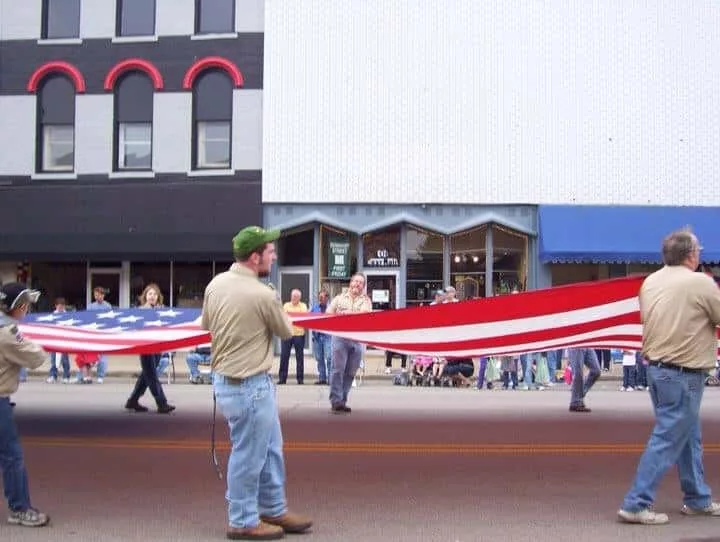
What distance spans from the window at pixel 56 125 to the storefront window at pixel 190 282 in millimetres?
4478

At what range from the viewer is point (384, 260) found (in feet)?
79.4

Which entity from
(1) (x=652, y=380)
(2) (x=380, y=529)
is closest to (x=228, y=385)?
(2) (x=380, y=529)

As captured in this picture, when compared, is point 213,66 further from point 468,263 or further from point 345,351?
point 345,351

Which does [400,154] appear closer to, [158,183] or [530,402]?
[158,183]

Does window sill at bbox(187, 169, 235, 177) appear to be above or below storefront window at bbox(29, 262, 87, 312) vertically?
above

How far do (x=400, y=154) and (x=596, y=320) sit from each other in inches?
636

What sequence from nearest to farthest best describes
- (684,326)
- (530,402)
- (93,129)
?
(684,326)
(530,402)
(93,129)

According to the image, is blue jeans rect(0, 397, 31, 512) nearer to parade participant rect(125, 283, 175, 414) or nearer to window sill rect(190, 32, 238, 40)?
parade participant rect(125, 283, 175, 414)

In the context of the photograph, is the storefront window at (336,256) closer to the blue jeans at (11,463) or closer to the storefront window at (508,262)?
the storefront window at (508,262)

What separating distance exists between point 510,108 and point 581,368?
13229mm

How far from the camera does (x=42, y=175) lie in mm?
25203

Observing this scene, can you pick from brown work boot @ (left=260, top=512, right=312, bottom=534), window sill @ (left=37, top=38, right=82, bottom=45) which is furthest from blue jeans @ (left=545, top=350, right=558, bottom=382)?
window sill @ (left=37, top=38, right=82, bottom=45)

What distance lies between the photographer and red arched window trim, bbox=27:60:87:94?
82.2ft

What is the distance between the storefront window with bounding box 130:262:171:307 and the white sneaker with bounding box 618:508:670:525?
20.1 metres
